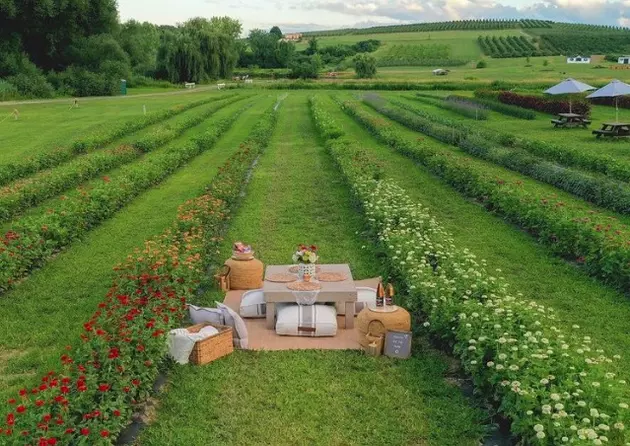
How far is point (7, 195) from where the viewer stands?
16.3m

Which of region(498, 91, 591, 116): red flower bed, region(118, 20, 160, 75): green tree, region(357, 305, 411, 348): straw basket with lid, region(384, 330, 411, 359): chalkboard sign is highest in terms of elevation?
region(118, 20, 160, 75): green tree

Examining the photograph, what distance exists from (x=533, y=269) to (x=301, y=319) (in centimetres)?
507

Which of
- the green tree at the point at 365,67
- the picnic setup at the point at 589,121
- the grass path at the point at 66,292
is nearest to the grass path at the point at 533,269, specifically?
the grass path at the point at 66,292

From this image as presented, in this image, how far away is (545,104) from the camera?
42688mm

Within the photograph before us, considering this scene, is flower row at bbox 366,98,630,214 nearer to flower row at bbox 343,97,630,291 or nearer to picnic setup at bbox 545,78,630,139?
flower row at bbox 343,97,630,291

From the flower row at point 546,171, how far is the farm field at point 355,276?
0.10m

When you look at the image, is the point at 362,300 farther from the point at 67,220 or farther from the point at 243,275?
the point at 67,220

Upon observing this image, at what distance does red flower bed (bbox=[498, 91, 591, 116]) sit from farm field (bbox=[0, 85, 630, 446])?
16526 millimetres

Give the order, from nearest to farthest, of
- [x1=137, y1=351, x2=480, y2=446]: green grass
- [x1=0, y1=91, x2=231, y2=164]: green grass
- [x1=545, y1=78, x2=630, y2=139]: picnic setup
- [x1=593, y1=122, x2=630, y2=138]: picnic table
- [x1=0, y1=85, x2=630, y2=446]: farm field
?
1. [x1=0, y1=85, x2=630, y2=446]: farm field
2. [x1=137, y1=351, x2=480, y2=446]: green grass
3. [x1=593, y1=122, x2=630, y2=138]: picnic table
4. [x1=545, y1=78, x2=630, y2=139]: picnic setup
5. [x1=0, y1=91, x2=231, y2=164]: green grass

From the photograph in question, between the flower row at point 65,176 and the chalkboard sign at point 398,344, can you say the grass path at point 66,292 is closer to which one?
the flower row at point 65,176

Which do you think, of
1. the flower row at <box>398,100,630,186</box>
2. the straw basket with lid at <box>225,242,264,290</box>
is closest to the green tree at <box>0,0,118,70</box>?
the flower row at <box>398,100,630,186</box>

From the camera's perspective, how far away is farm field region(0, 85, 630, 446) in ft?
21.9

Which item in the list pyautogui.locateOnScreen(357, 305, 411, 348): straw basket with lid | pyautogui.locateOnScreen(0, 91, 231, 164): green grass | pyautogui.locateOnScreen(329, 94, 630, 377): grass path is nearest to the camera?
pyautogui.locateOnScreen(357, 305, 411, 348): straw basket with lid

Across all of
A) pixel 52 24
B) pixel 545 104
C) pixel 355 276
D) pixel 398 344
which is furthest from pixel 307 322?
pixel 52 24
